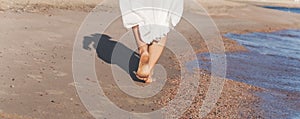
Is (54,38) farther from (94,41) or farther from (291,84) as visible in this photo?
(291,84)

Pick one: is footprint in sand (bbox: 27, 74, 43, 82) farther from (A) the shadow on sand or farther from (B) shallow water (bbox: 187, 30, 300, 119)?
(B) shallow water (bbox: 187, 30, 300, 119)

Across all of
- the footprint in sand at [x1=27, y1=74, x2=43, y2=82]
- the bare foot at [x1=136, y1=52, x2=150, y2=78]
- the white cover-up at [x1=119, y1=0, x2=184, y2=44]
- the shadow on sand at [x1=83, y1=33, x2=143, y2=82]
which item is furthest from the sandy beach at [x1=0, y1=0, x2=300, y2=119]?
the white cover-up at [x1=119, y1=0, x2=184, y2=44]

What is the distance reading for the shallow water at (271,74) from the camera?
6891 mm

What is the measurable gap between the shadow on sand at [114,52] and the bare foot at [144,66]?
0.28 meters

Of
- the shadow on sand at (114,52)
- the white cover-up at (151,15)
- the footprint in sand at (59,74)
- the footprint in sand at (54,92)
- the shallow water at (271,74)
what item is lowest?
the shallow water at (271,74)

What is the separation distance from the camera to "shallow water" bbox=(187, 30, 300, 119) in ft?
22.6

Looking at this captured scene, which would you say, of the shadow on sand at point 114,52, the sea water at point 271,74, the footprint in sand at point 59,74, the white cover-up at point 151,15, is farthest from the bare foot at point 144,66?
the sea water at point 271,74

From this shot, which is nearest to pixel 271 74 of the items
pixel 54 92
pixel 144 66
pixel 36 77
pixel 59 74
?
pixel 144 66

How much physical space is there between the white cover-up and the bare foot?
0.58 feet

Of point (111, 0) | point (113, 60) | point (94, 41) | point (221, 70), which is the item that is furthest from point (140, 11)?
point (111, 0)

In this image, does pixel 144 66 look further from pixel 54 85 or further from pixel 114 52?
pixel 114 52

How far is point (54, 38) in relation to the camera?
396 inches

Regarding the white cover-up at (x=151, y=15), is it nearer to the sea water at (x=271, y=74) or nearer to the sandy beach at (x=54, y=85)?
the sandy beach at (x=54, y=85)

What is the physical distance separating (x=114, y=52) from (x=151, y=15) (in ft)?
8.31
